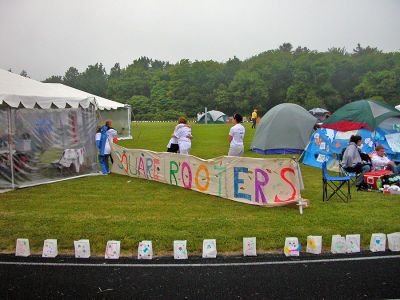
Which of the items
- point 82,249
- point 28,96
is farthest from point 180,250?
point 28,96

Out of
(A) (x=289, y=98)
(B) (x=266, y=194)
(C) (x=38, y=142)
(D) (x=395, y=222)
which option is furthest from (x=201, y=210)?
(A) (x=289, y=98)

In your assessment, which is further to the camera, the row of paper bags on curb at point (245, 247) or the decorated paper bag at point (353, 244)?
the decorated paper bag at point (353, 244)

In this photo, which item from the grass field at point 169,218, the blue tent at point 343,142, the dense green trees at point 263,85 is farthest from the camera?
the dense green trees at point 263,85

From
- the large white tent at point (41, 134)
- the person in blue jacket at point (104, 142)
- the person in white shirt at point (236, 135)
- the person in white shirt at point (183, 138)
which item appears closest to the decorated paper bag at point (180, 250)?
the person in white shirt at point (236, 135)

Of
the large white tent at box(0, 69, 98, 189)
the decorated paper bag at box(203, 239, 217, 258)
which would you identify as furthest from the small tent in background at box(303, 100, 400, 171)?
the decorated paper bag at box(203, 239, 217, 258)

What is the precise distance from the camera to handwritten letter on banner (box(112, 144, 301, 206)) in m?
8.35

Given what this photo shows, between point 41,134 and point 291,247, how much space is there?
8413mm

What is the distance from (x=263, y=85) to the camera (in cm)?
7444

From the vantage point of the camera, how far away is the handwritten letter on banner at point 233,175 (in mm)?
8352

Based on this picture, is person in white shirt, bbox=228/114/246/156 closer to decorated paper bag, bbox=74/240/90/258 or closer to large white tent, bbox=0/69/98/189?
large white tent, bbox=0/69/98/189

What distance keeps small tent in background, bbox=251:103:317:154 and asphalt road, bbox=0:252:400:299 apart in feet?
37.0

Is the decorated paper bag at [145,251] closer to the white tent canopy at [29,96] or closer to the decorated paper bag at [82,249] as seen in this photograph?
the decorated paper bag at [82,249]

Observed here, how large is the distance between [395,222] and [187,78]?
75374 millimetres

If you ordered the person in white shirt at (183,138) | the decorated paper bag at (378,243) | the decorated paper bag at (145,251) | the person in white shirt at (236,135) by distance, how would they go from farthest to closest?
the person in white shirt at (183,138), the person in white shirt at (236,135), the decorated paper bag at (378,243), the decorated paper bag at (145,251)
